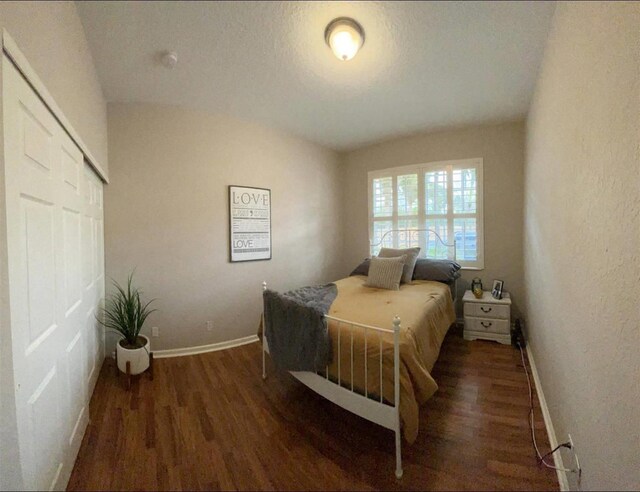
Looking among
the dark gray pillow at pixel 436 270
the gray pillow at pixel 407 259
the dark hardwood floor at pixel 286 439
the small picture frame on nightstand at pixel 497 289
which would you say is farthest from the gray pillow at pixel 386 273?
the small picture frame on nightstand at pixel 497 289

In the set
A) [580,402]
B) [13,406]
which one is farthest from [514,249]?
[13,406]

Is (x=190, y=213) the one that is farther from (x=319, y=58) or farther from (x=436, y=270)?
(x=436, y=270)

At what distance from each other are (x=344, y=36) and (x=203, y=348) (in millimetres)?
2974

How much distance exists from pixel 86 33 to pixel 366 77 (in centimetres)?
196

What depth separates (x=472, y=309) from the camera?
2.92m

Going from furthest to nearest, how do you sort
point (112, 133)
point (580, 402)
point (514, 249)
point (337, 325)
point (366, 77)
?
point (514, 249)
point (112, 133)
point (366, 77)
point (337, 325)
point (580, 402)

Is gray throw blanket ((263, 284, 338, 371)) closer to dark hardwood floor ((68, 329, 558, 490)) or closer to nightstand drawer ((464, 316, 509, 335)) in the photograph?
dark hardwood floor ((68, 329, 558, 490))

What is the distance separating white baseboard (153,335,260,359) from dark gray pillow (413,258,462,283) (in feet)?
6.82

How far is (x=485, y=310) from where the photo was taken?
113 inches

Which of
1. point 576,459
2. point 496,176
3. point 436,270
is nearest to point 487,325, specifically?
point 436,270

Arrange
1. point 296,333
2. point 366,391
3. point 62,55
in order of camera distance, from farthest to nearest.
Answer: point 296,333 < point 366,391 < point 62,55

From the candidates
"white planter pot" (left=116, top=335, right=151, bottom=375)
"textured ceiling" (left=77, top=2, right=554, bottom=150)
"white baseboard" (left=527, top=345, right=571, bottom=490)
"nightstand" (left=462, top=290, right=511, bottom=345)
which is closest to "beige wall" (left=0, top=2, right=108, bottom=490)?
"textured ceiling" (left=77, top=2, right=554, bottom=150)

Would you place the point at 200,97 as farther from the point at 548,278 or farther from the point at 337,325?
the point at 548,278

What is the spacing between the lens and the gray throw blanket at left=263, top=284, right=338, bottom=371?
1606 mm
